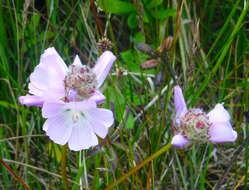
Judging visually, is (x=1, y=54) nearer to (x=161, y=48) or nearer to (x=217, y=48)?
(x=161, y=48)

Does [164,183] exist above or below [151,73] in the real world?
below

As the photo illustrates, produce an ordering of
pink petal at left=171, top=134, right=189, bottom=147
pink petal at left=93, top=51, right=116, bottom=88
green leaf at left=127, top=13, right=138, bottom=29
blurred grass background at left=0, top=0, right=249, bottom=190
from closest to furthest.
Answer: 1. pink petal at left=171, top=134, right=189, bottom=147
2. pink petal at left=93, top=51, right=116, bottom=88
3. blurred grass background at left=0, top=0, right=249, bottom=190
4. green leaf at left=127, top=13, right=138, bottom=29

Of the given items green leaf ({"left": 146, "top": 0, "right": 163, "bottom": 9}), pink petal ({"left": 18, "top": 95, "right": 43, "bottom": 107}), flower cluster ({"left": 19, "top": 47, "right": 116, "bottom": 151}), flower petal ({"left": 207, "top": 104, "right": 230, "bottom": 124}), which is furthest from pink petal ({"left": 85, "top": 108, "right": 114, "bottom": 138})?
green leaf ({"left": 146, "top": 0, "right": 163, "bottom": 9})

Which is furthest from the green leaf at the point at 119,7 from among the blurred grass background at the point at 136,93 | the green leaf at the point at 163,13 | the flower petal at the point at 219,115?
the flower petal at the point at 219,115

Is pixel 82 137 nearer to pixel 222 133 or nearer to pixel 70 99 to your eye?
pixel 70 99

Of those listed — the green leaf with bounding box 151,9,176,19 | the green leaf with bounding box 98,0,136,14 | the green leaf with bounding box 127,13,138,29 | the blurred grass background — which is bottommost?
the blurred grass background

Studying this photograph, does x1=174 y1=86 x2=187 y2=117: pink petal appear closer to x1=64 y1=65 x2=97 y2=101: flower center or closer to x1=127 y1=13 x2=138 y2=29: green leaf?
x1=64 y1=65 x2=97 y2=101: flower center

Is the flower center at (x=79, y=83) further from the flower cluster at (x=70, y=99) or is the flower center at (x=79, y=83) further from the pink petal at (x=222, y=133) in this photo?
the pink petal at (x=222, y=133)

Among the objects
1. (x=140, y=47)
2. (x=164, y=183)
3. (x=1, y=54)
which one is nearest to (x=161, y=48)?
(x=140, y=47)
